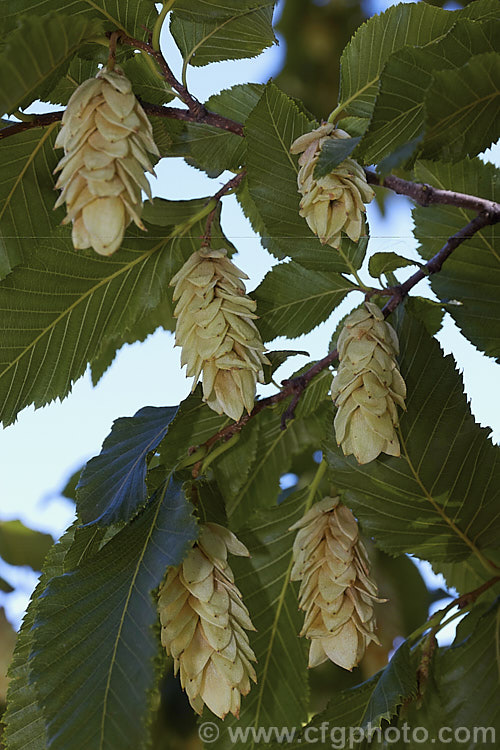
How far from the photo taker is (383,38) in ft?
2.43

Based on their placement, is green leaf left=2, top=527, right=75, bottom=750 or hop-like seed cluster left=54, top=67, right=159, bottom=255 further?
green leaf left=2, top=527, right=75, bottom=750

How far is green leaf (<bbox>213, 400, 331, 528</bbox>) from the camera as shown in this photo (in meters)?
0.89

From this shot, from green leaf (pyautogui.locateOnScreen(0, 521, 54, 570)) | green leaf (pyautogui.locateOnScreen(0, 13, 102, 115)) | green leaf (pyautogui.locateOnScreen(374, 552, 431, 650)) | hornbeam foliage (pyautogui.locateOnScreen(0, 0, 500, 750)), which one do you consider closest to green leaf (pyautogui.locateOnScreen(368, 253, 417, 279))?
hornbeam foliage (pyautogui.locateOnScreen(0, 0, 500, 750))

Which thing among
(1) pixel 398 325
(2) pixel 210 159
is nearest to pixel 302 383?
(1) pixel 398 325

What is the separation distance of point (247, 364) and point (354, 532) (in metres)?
0.20

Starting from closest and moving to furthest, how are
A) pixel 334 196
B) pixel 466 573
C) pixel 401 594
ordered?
1. pixel 334 196
2. pixel 466 573
3. pixel 401 594

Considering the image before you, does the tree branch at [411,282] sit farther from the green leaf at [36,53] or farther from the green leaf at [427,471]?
the green leaf at [36,53]

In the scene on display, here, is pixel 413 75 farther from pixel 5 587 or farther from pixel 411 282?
pixel 5 587

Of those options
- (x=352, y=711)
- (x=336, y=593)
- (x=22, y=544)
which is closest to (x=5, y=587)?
(x=22, y=544)

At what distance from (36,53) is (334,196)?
0.74 feet

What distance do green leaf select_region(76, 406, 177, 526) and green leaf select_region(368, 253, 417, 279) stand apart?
0.23m

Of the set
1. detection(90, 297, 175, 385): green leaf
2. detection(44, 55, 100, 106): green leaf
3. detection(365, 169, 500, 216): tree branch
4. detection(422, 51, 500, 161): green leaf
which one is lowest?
detection(422, 51, 500, 161): green leaf

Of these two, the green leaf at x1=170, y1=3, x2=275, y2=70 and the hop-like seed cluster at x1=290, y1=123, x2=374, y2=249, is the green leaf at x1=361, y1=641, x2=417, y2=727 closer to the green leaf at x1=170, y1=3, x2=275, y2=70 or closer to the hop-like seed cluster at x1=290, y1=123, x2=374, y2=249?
the hop-like seed cluster at x1=290, y1=123, x2=374, y2=249

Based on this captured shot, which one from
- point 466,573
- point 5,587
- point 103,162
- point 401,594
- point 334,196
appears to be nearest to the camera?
point 103,162
